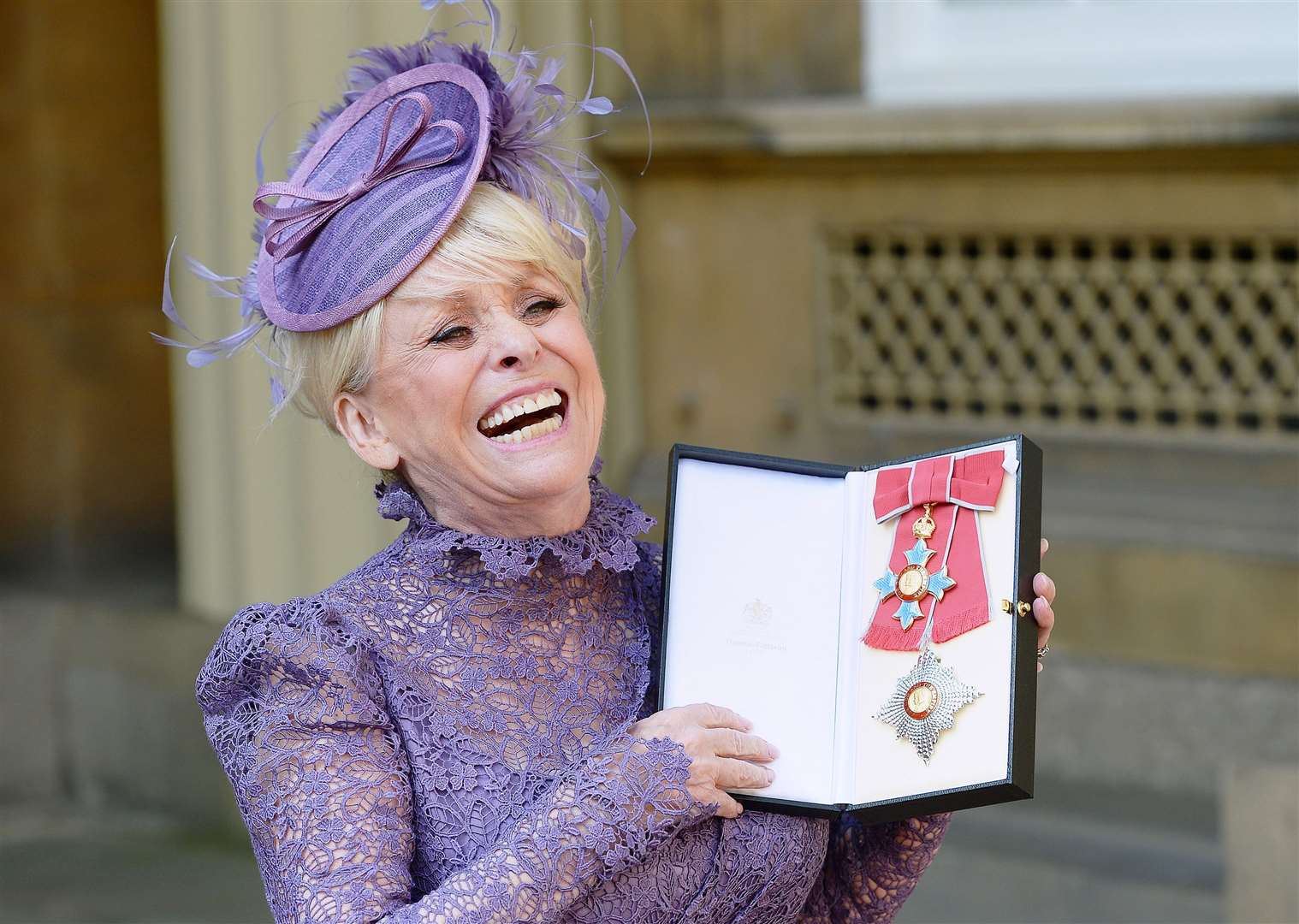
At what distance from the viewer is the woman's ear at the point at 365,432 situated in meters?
2.03

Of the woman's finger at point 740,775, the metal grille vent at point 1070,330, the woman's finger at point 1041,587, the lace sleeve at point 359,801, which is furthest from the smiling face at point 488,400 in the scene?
the metal grille vent at point 1070,330

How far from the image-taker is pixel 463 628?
6.63 ft

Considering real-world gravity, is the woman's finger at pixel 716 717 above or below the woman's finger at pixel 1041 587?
below

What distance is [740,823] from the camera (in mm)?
1969

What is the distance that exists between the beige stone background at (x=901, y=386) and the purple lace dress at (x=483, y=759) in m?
2.57

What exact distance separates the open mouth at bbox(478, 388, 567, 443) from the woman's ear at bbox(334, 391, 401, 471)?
14 cm

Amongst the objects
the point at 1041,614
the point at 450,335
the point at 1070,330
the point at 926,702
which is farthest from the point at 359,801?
the point at 1070,330

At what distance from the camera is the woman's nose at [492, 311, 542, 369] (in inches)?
76.6

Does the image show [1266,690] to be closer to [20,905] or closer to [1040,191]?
[1040,191]

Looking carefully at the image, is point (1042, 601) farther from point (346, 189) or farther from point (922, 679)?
point (346, 189)

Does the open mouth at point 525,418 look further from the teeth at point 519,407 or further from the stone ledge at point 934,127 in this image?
the stone ledge at point 934,127

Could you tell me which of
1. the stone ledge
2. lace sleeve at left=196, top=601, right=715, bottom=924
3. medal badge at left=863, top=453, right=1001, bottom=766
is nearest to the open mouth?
lace sleeve at left=196, top=601, right=715, bottom=924

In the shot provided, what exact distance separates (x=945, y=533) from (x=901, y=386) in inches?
141


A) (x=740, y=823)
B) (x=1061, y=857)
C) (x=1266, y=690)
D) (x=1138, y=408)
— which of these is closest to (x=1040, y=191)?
(x=1138, y=408)
